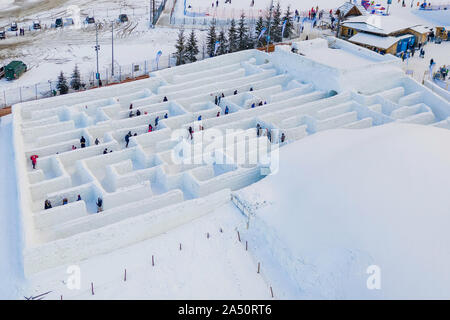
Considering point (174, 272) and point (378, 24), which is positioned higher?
point (378, 24)

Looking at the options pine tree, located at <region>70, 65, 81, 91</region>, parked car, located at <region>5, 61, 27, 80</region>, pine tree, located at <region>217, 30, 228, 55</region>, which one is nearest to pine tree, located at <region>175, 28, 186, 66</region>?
pine tree, located at <region>217, 30, 228, 55</region>

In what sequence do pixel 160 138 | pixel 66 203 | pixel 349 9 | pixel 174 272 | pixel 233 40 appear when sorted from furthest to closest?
pixel 349 9 < pixel 233 40 < pixel 160 138 < pixel 66 203 < pixel 174 272

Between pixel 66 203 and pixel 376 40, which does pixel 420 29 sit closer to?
pixel 376 40

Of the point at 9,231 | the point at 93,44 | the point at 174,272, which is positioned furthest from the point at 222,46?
the point at 174,272

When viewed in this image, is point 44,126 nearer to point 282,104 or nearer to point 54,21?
point 282,104

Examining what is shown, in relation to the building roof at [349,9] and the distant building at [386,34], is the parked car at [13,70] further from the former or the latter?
the building roof at [349,9]

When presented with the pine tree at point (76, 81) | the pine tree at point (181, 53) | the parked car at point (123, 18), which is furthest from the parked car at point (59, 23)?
the pine tree at point (76, 81)

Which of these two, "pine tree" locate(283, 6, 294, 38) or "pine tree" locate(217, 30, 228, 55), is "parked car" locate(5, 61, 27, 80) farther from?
"pine tree" locate(283, 6, 294, 38)
